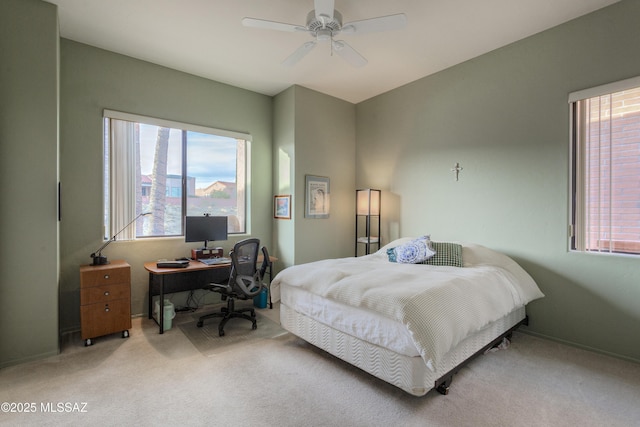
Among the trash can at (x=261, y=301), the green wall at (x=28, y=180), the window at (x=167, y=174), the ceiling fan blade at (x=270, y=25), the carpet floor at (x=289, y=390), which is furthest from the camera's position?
the trash can at (x=261, y=301)

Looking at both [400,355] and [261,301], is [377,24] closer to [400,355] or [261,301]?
[400,355]

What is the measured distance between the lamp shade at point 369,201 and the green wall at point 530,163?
44 cm

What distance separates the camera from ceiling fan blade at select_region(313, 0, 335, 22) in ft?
7.15

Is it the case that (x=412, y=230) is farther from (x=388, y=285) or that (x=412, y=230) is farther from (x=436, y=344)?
(x=436, y=344)

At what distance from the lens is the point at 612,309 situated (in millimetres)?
2717

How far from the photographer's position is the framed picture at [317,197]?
4527mm

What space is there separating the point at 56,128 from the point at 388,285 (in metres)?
3.17

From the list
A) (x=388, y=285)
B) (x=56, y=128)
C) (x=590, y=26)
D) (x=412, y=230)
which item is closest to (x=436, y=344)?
(x=388, y=285)

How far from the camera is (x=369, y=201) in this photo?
4.57m

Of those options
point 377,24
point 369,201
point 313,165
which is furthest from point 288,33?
point 369,201

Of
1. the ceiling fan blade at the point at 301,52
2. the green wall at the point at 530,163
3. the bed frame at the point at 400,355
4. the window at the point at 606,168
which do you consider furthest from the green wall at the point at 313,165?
the window at the point at 606,168

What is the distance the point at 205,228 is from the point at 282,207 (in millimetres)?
1177

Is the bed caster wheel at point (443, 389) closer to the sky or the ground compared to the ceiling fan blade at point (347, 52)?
closer to the ground

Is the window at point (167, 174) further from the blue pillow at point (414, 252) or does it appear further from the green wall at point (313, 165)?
the blue pillow at point (414, 252)
